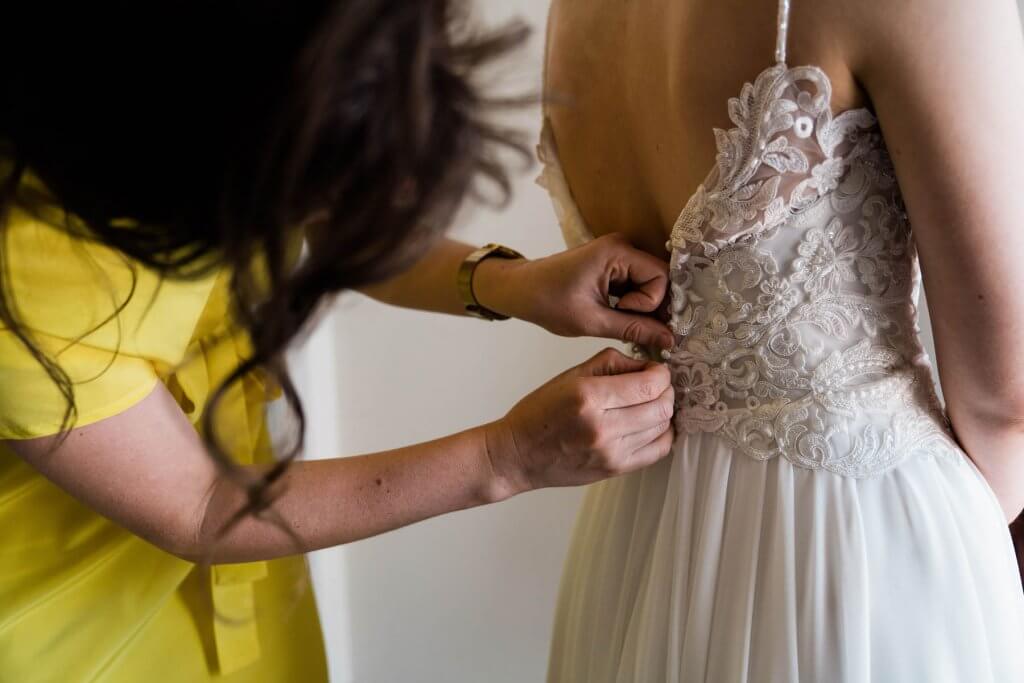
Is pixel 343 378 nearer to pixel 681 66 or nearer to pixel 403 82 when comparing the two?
pixel 681 66

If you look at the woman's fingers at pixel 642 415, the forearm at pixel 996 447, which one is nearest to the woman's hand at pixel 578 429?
the woman's fingers at pixel 642 415

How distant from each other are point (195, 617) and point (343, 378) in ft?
3.05

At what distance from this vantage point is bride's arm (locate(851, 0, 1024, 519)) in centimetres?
53

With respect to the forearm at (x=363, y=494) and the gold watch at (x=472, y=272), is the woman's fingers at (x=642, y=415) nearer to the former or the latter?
the forearm at (x=363, y=494)

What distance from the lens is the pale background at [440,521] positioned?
A: 161cm

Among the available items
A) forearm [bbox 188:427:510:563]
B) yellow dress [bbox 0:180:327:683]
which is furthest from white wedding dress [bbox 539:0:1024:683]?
yellow dress [bbox 0:180:327:683]

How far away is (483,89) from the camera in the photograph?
1.45 feet

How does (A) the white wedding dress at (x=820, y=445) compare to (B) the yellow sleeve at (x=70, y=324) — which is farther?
(A) the white wedding dress at (x=820, y=445)

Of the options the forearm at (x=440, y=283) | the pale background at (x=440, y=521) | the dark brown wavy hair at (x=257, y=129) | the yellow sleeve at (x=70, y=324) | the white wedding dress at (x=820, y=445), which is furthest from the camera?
the pale background at (x=440, y=521)

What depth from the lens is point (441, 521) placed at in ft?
5.58

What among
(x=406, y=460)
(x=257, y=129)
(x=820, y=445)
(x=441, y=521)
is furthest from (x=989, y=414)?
(x=441, y=521)

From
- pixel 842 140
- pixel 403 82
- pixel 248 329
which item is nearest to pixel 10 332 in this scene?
pixel 248 329

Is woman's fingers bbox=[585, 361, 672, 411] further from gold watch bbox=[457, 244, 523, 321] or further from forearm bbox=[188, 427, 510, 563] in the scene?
gold watch bbox=[457, 244, 523, 321]

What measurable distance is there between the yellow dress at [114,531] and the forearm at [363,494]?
5 centimetres
